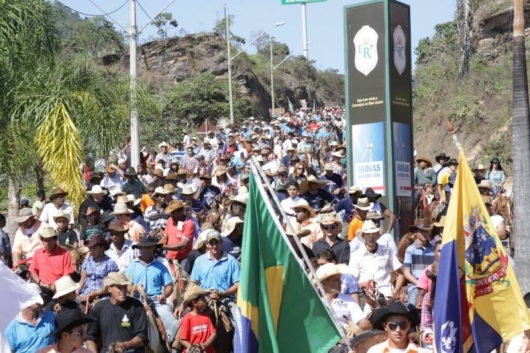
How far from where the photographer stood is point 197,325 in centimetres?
1089

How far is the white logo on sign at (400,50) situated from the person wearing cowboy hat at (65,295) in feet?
26.2

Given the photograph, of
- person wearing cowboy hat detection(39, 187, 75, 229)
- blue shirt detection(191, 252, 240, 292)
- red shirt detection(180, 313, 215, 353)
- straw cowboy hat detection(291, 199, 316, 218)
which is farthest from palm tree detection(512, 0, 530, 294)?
person wearing cowboy hat detection(39, 187, 75, 229)

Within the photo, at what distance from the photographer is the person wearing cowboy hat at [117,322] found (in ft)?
33.8

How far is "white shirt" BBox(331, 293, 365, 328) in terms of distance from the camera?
9664 millimetres

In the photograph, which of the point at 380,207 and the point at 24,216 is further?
the point at 380,207

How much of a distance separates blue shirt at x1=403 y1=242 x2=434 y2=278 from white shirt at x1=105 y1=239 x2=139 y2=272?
343cm

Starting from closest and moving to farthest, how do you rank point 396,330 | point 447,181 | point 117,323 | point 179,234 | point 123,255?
point 396,330, point 117,323, point 123,255, point 179,234, point 447,181

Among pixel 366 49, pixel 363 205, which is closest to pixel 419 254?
pixel 363 205

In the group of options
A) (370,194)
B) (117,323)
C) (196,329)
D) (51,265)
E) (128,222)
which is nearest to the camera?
(117,323)

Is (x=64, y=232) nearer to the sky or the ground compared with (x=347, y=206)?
nearer to the ground

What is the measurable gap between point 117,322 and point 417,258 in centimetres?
373

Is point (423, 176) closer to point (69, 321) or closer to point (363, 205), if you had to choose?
point (363, 205)

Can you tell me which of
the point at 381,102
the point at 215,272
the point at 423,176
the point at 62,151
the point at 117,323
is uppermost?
the point at 381,102

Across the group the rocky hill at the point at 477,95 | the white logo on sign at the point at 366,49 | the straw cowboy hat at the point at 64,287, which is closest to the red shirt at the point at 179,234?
the straw cowboy hat at the point at 64,287
